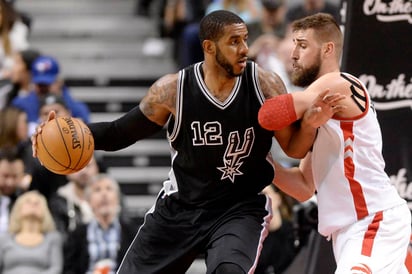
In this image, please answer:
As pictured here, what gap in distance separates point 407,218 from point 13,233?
4601 millimetres

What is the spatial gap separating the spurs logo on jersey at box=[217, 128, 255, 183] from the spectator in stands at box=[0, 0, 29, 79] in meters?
5.77

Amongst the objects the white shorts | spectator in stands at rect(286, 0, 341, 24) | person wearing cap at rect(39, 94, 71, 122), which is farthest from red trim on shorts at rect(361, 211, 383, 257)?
spectator in stands at rect(286, 0, 341, 24)

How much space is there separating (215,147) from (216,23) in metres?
0.75

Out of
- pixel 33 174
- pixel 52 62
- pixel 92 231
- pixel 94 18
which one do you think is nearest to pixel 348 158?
pixel 92 231

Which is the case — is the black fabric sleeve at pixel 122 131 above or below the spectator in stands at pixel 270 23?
above

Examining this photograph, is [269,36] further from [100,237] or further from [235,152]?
[235,152]

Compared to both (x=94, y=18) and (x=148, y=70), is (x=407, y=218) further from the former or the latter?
(x=94, y=18)

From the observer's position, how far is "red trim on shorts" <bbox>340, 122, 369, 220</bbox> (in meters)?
6.34

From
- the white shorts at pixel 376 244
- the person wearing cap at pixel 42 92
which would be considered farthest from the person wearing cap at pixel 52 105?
the white shorts at pixel 376 244

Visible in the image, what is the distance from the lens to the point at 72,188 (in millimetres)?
10531

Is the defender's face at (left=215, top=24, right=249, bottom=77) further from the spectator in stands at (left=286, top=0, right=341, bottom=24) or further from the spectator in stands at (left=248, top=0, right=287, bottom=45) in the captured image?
the spectator in stands at (left=248, top=0, right=287, bottom=45)

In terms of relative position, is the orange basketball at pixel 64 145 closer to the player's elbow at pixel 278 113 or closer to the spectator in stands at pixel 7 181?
the player's elbow at pixel 278 113

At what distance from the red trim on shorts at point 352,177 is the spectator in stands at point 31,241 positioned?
415 centimetres

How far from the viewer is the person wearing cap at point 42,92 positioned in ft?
36.4
